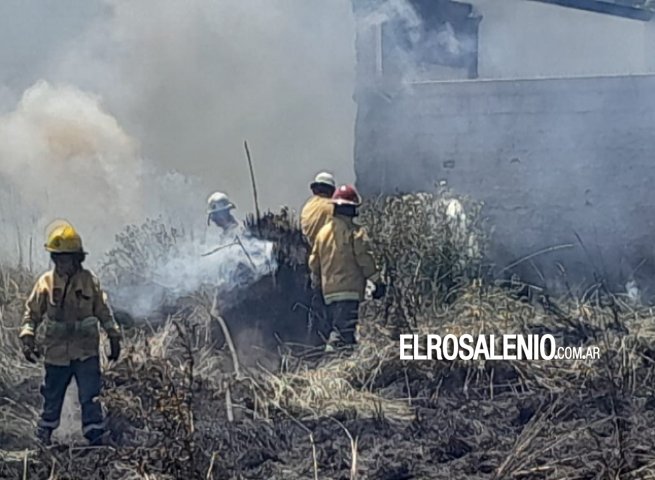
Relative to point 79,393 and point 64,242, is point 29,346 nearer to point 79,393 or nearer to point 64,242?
point 79,393

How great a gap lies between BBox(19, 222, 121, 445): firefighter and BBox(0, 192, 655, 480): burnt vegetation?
19cm

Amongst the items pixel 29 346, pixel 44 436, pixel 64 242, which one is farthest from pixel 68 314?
pixel 44 436

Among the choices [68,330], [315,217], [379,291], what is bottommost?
[68,330]

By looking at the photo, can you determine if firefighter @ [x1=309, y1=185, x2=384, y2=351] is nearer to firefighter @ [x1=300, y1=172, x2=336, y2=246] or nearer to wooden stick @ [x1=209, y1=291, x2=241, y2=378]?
firefighter @ [x1=300, y1=172, x2=336, y2=246]

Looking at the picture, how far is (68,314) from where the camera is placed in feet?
20.7

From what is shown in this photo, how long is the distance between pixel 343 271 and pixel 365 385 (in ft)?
3.51

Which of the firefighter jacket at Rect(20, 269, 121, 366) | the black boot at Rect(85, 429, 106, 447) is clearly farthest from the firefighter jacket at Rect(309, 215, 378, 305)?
the black boot at Rect(85, 429, 106, 447)

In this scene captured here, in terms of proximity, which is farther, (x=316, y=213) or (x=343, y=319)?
(x=316, y=213)

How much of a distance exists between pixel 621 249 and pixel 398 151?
7.48ft

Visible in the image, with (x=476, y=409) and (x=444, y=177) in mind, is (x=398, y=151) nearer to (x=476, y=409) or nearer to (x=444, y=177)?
(x=444, y=177)

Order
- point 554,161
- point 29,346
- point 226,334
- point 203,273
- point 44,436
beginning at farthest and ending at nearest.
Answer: point 554,161
point 203,273
point 226,334
point 44,436
point 29,346

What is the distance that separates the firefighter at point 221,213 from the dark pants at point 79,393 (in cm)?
219

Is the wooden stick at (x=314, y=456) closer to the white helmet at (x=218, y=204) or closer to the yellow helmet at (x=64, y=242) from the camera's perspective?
the yellow helmet at (x=64, y=242)

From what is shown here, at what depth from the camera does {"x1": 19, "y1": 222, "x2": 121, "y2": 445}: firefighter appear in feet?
20.6
